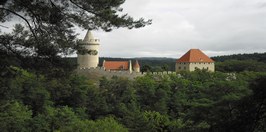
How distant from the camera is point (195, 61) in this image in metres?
51.6

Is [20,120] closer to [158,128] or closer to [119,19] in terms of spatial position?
[158,128]

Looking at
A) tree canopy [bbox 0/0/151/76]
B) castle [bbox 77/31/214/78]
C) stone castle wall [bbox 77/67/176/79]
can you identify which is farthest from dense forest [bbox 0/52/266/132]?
tree canopy [bbox 0/0/151/76]

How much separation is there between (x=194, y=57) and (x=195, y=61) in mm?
662

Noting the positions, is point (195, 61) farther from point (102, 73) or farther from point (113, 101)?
point (113, 101)

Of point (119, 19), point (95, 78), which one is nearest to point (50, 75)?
point (119, 19)

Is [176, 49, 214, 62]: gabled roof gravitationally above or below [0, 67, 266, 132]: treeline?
above

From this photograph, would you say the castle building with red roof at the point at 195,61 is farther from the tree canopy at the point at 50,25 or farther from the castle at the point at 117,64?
the tree canopy at the point at 50,25

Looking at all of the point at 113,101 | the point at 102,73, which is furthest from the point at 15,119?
the point at 102,73

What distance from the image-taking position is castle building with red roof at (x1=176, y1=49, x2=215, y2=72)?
2029 inches

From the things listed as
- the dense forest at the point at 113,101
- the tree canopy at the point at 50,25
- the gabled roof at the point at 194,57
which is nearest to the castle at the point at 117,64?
the gabled roof at the point at 194,57

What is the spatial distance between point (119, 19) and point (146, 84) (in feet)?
80.4

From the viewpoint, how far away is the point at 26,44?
917 centimetres

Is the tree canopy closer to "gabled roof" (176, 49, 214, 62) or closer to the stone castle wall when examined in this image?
the stone castle wall

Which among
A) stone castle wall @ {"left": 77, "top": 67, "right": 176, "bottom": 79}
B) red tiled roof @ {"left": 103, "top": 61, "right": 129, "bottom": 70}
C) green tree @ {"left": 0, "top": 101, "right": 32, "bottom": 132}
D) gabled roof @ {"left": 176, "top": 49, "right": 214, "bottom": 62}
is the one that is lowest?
green tree @ {"left": 0, "top": 101, "right": 32, "bottom": 132}
